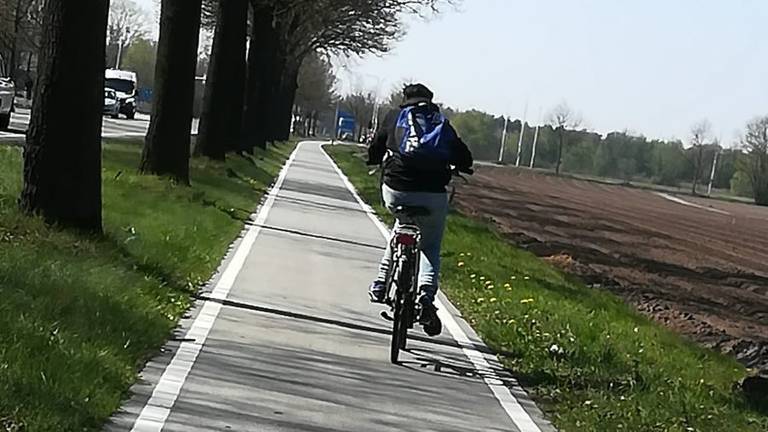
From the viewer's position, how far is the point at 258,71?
42656 mm

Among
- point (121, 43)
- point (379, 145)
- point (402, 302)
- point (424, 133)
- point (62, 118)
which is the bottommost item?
point (402, 302)

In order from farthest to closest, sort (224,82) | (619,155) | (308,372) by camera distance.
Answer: (619,155), (224,82), (308,372)

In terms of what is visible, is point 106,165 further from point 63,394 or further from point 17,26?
point 17,26

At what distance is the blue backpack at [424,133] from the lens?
10.4m

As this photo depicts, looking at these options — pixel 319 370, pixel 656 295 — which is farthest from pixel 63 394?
pixel 656 295

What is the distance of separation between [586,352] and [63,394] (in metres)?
5.69

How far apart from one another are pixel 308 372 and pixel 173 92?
46.2 ft

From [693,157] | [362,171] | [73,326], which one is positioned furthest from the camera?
[693,157]

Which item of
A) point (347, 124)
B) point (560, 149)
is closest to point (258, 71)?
point (347, 124)

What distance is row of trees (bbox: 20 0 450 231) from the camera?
13617 millimetres

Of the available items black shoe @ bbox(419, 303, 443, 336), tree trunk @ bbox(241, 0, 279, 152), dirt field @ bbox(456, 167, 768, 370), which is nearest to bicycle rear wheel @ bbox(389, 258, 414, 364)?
black shoe @ bbox(419, 303, 443, 336)

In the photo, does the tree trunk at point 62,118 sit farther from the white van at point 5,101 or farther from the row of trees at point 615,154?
the row of trees at point 615,154

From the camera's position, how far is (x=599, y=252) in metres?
29.8

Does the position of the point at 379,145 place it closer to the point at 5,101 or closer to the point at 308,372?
the point at 308,372
